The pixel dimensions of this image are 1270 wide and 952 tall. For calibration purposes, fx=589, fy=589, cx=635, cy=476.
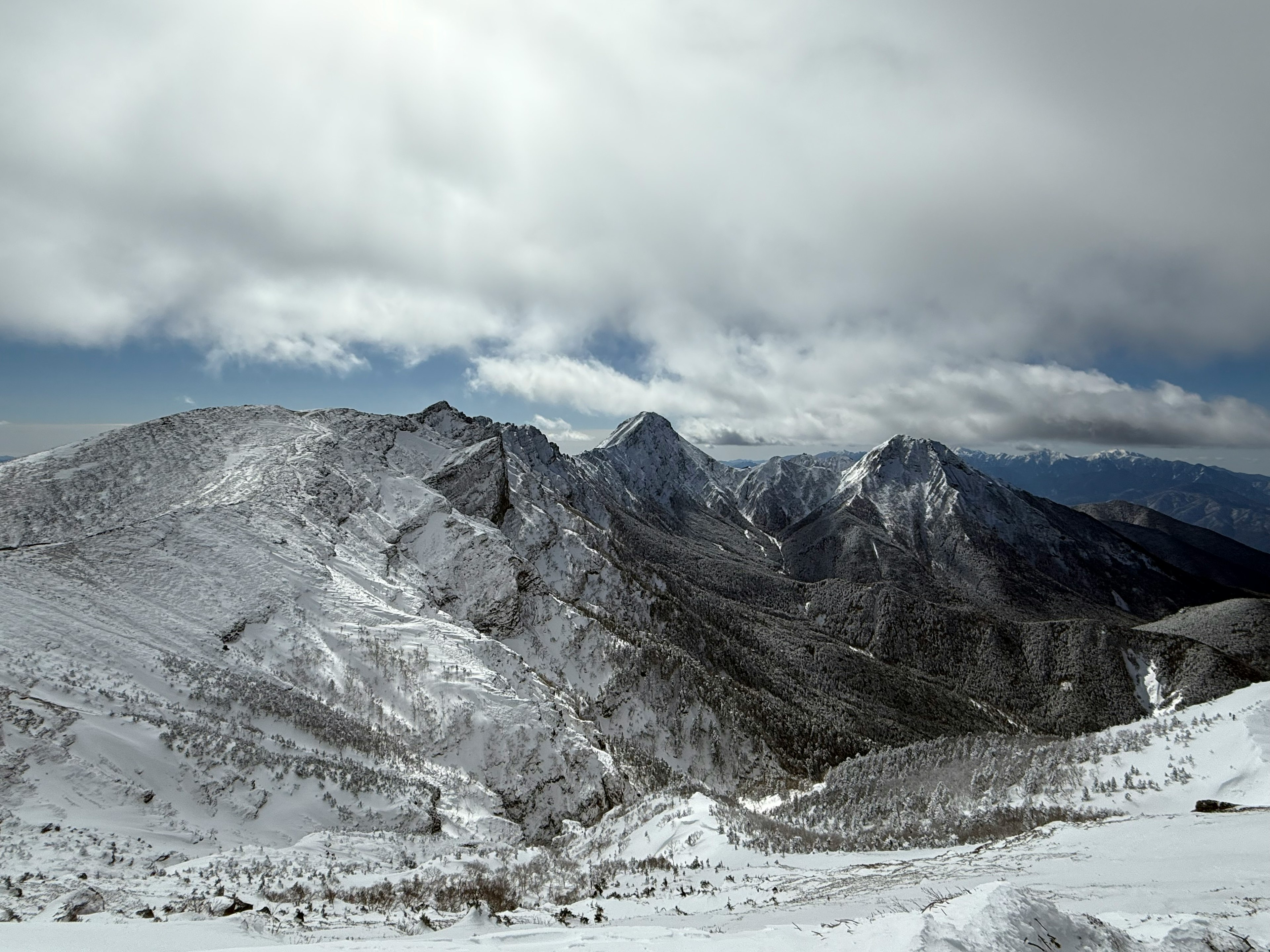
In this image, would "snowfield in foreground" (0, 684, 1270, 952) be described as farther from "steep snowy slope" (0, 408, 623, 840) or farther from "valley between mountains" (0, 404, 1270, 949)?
"steep snowy slope" (0, 408, 623, 840)

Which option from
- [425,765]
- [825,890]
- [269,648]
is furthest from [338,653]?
[825,890]

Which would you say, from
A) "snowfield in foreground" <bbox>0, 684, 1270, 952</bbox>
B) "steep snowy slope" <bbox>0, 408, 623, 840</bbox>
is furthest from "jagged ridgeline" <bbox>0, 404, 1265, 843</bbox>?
"snowfield in foreground" <bbox>0, 684, 1270, 952</bbox>

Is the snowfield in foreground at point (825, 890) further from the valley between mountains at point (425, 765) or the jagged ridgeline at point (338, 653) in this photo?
the jagged ridgeline at point (338, 653)

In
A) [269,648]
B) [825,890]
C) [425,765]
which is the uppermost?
[269,648]

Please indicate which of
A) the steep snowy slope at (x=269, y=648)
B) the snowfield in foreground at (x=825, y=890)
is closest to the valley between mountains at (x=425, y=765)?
the snowfield in foreground at (x=825, y=890)

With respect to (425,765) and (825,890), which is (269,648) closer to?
(425,765)
